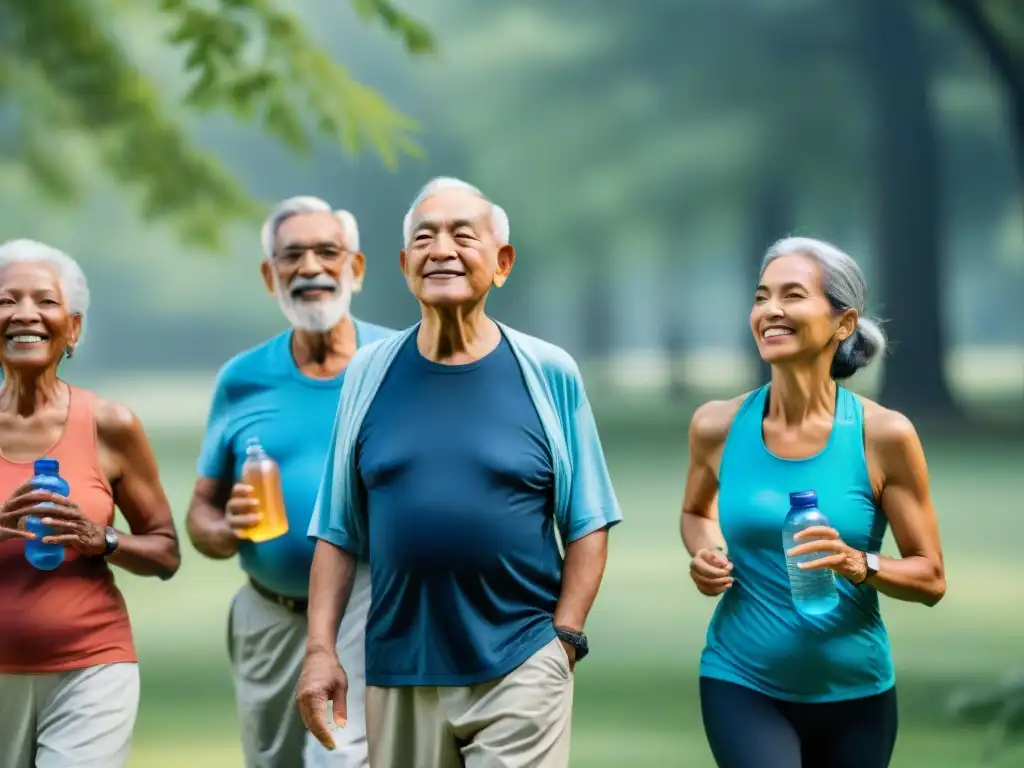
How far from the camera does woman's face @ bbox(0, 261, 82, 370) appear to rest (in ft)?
12.8

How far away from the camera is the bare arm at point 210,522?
14.6 ft

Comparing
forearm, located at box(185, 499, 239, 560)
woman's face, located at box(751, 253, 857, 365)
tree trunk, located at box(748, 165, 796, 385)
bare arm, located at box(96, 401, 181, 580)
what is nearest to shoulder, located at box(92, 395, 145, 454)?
bare arm, located at box(96, 401, 181, 580)

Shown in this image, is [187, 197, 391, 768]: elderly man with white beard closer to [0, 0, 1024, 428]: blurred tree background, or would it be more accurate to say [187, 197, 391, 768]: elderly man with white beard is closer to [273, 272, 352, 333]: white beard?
[273, 272, 352, 333]: white beard

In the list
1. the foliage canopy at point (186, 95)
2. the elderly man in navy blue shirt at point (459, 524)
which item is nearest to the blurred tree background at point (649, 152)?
the foliage canopy at point (186, 95)

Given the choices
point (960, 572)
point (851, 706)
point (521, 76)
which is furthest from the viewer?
point (521, 76)

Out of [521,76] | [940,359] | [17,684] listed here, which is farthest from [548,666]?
[521,76]

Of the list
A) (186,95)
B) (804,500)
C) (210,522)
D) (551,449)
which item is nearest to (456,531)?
(551,449)

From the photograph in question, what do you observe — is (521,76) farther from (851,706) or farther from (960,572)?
(851,706)

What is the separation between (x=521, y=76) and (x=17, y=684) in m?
8.67

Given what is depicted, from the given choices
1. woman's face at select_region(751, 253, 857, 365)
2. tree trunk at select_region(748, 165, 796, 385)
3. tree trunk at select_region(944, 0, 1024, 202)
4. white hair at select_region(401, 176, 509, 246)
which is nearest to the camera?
white hair at select_region(401, 176, 509, 246)

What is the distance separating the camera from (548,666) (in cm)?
342

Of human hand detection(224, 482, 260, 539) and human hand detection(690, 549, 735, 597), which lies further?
human hand detection(224, 482, 260, 539)

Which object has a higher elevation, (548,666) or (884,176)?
(884,176)

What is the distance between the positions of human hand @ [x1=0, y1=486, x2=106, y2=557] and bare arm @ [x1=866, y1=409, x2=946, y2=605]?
5.40ft
